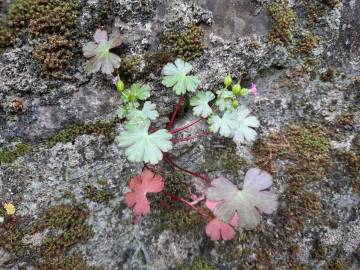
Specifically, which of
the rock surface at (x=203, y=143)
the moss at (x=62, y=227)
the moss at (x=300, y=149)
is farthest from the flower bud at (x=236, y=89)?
the moss at (x=62, y=227)

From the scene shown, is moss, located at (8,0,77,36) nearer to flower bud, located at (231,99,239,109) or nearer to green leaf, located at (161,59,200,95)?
green leaf, located at (161,59,200,95)

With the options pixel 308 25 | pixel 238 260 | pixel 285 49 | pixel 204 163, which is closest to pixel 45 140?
pixel 204 163

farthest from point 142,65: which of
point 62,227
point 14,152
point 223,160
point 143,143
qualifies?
point 62,227

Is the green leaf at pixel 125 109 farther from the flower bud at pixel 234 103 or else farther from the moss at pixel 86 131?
the flower bud at pixel 234 103

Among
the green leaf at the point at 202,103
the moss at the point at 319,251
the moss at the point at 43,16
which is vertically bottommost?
the moss at the point at 319,251

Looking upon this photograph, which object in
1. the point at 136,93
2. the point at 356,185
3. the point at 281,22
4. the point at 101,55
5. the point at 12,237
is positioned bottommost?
the point at 12,237

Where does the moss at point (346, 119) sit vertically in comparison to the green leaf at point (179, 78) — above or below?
below

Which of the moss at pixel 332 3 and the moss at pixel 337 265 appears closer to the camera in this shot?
the moss at pixel 337 265

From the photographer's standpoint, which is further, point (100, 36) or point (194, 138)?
point (194, 138)

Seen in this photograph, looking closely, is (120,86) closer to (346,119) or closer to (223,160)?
(223,160)
